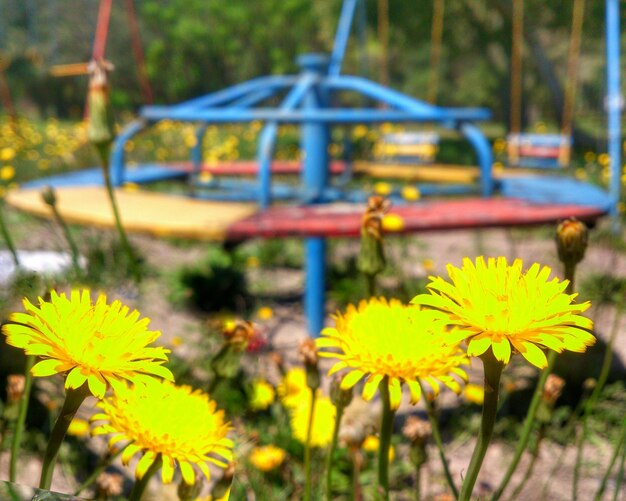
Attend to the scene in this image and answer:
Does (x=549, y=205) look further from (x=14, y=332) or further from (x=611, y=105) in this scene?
(x=14, y=332)

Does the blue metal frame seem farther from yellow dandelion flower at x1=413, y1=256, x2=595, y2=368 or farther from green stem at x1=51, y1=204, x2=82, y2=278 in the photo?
yellow dandelion flower at x1=413, y1=256, x2=595, y2=368

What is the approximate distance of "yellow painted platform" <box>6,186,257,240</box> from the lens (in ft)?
8.11

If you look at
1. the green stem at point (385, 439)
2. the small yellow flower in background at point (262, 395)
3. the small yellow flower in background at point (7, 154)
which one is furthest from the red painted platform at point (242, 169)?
the green stem at point (385, 439)

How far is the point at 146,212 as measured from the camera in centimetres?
276

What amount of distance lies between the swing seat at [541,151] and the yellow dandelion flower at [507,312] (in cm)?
591

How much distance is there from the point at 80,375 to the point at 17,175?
5.93 m

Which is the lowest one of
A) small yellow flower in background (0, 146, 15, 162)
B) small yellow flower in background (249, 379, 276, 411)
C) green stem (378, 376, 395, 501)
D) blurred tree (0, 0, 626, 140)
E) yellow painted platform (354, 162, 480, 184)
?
small yellow flower in background (249, 379, 276, 411)

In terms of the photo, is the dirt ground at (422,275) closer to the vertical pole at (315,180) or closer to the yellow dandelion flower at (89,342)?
the vertical pole at (315,180)

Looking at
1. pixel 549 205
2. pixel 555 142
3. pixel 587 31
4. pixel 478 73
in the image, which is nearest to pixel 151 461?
pixel 549 205

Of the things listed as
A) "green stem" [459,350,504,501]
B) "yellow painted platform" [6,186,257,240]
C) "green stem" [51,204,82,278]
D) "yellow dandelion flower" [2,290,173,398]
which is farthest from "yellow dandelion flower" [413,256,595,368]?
"yellow painted platform" [6,186,257,240]

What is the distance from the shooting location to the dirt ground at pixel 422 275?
6.21 ft

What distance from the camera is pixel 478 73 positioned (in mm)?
A: 17969

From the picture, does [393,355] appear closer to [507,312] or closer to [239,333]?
[507,312]

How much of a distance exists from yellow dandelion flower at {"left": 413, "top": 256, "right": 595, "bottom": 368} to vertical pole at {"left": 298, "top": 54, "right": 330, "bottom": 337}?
96.4 inches
